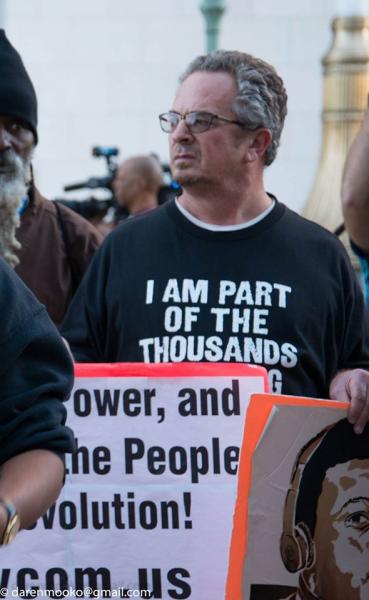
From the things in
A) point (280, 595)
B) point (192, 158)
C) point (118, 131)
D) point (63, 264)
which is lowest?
point (118, 131)

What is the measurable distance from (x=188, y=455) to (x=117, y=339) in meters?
0.42

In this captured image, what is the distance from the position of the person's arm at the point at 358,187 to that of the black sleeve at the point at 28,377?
4.35 feet

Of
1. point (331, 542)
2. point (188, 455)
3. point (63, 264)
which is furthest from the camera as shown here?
point (63, 264)

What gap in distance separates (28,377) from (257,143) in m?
2.35

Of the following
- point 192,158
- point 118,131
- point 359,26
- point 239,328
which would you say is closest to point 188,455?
point 239,328

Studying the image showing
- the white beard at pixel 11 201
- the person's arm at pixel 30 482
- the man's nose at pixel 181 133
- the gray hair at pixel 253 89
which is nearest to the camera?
the person's arm at pixel 30 482

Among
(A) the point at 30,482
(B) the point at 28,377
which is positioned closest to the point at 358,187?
(B) the point at 28,377

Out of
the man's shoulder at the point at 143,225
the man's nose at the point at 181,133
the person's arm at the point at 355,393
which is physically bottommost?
the person's arm at the point at 355,393

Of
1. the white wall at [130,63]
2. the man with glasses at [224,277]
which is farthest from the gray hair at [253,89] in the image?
the white wall at [130,63]

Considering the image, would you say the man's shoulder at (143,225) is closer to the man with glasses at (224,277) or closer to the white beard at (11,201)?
the man with glasses at (224,277)

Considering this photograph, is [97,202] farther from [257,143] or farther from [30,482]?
[30,482]

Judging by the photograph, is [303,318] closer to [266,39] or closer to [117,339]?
[117,339]

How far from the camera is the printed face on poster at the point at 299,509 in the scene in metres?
4.53

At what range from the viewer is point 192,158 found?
523cm
